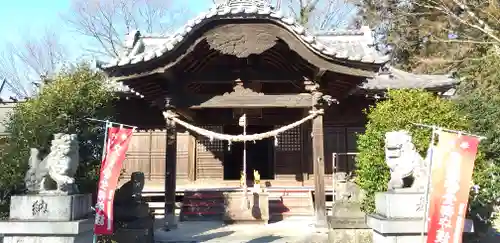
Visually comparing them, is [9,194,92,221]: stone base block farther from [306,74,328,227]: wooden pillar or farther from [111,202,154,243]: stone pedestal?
[306,74,328,227]: wooden pillar

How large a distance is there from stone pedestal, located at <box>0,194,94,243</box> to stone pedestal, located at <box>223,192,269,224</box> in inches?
210

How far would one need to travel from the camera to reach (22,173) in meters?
7.34

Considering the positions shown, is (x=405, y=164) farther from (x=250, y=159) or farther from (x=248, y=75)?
(x=250, y=159)

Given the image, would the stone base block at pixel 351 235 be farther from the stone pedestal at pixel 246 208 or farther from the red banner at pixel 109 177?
the red banner at pixel 109 177

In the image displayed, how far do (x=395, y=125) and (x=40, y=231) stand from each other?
6.32 metres

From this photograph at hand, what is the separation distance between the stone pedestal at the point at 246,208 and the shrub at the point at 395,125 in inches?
134

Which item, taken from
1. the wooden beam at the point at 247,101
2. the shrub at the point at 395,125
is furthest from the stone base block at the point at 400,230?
the wooden beam at the point at 247,101

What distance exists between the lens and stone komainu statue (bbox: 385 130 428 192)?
5.70 m

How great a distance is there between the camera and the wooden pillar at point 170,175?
10062mm

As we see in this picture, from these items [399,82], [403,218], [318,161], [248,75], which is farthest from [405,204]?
[399,82]

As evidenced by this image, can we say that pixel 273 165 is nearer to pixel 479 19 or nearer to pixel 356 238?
pixel 356 238

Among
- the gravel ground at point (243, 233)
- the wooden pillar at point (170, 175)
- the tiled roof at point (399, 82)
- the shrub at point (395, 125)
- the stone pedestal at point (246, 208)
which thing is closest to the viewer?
the shrub at point (395, 125)

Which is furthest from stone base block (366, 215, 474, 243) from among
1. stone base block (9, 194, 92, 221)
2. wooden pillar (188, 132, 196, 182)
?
wooden pillar (188, 132, 196, 182)

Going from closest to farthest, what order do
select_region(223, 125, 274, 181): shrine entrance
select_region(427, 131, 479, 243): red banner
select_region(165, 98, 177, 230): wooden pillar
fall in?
1. select_region(427, 131, 479, 243): red banner
2. select_region(165, 98, 177, 230): wooden pillar
3. select_region(223, 125, 274, 181): shrine entrance
